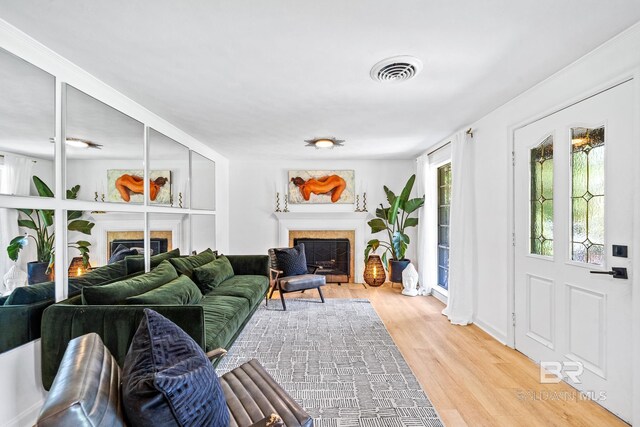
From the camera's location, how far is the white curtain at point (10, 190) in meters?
1.77

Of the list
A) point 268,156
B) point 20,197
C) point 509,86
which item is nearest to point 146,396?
point 20,197

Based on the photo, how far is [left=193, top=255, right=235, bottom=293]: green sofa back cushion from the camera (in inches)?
134

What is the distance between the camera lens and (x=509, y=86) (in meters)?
2.65

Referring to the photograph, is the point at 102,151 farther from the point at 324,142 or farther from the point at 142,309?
the point at 324,142

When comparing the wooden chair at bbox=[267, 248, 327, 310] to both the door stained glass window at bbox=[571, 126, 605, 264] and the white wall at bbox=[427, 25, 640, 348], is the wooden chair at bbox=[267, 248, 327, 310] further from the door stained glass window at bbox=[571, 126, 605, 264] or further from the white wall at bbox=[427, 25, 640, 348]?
the door stained glass window at bbox=[571, 126, 605, 264]

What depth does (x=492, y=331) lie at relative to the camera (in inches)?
131

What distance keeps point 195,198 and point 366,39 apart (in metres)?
3.33

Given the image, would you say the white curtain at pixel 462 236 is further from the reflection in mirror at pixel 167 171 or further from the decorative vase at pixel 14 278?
the decorative vase at pixel 14 278

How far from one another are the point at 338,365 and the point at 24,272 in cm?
234

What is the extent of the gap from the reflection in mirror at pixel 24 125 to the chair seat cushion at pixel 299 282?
9.44 ft

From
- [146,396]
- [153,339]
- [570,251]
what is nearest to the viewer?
[146,396]

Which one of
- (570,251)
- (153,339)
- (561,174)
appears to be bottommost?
(153,339)

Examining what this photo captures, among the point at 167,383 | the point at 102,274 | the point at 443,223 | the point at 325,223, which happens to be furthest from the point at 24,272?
the point at 443,223

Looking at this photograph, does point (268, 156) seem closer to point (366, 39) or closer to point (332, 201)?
point (332, 201)
